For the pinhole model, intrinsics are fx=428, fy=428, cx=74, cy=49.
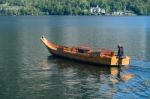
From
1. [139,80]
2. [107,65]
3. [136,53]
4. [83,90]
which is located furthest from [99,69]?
[136,53]

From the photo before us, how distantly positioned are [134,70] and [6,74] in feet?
64.7

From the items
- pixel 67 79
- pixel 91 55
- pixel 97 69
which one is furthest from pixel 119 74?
pixel 91 55

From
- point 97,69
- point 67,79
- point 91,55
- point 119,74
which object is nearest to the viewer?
point 67,79

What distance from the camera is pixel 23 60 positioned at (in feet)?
259

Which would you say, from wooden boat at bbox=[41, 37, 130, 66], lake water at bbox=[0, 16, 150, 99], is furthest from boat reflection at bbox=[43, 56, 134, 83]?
wooden boat at bbox=[41, 37, 130, 66]

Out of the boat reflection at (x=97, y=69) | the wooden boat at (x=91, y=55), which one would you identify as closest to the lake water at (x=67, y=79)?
the boat reflection at (x=97, y=69)

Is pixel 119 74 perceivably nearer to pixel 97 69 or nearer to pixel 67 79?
pixel 97 69

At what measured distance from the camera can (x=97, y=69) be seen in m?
69.2

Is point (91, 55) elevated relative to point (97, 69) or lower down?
elevated

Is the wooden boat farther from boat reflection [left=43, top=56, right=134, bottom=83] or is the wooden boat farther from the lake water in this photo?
the lake water

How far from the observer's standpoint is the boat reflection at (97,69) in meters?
62.1

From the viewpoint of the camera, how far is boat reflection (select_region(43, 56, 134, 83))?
62.1 m

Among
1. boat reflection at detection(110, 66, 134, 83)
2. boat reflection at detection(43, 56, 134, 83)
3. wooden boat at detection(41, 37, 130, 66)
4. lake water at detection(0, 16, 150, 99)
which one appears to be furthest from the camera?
wooden boat at detection(41, 37, 130, 66)

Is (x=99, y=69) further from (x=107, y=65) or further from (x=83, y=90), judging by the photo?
(x=83, y=90)
